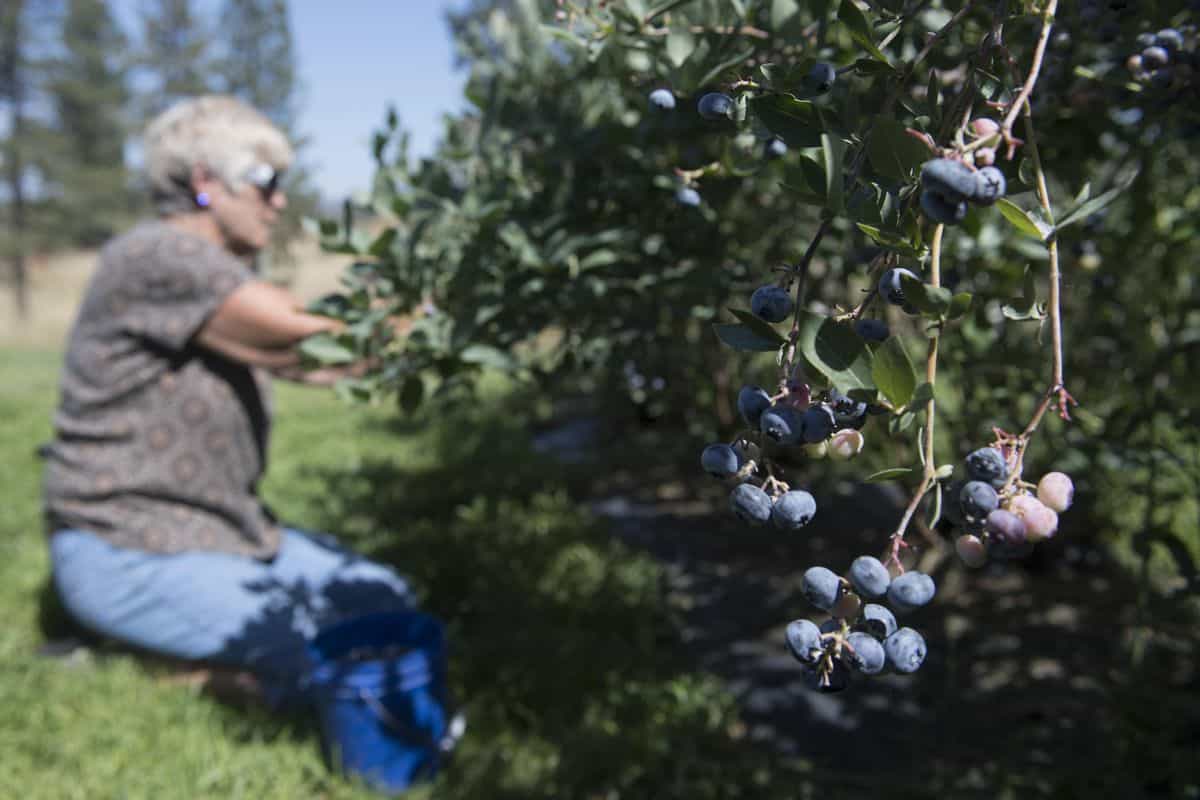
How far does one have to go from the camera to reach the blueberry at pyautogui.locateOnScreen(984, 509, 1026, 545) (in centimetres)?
64

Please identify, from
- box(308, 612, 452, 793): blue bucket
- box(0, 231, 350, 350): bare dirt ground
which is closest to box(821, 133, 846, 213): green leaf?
box(308, 612, 452, 793): blue bucket

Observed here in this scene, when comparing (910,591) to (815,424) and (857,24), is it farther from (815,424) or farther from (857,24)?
(857,24)

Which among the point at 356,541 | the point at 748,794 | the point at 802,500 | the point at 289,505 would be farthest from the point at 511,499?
the point at 802,500

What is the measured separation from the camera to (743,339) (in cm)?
72

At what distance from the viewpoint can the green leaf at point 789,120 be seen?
0.72 metres

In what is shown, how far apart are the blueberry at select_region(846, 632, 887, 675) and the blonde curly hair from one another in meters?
2.03

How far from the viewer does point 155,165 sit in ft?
7.66

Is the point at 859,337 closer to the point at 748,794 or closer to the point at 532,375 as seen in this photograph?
the point at 532,375

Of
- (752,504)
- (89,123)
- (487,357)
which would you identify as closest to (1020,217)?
(752,504)

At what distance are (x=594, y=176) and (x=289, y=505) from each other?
2651 mm

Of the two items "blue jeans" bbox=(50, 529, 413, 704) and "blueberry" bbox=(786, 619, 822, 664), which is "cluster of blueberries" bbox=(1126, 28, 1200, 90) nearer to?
"blueberry" bbox=(786, 619, 822, 664)

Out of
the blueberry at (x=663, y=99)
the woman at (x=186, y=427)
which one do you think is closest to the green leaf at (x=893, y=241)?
the blueberry at (x=663, y=99)

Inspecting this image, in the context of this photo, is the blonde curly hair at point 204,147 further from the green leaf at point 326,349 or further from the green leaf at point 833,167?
the green leaf at point 833,167

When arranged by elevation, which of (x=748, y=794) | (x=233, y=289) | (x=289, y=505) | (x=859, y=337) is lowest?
(x=289, y=505)
